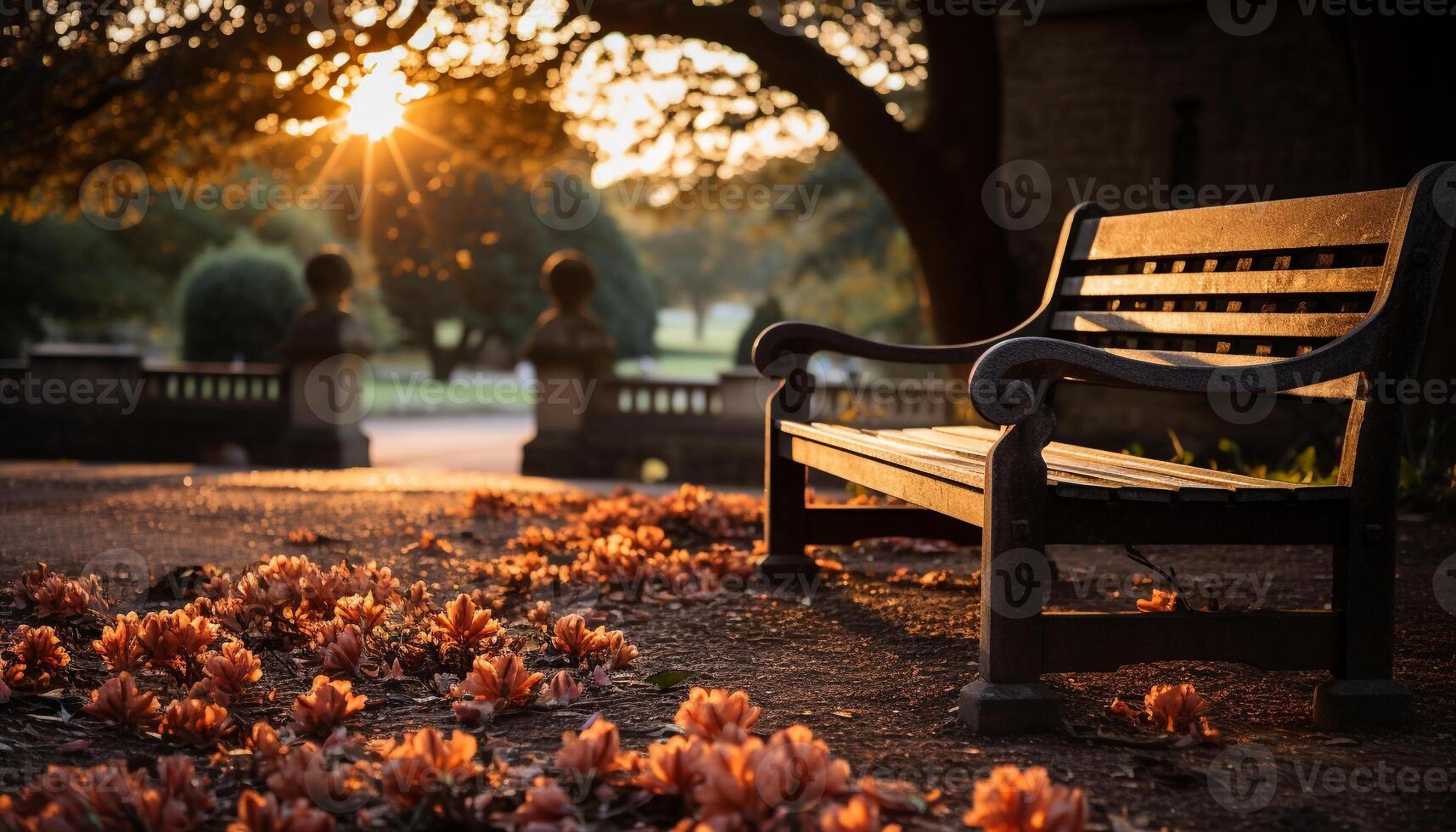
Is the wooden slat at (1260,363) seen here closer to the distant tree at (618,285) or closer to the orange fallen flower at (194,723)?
the orange fallen flower at (194,723)

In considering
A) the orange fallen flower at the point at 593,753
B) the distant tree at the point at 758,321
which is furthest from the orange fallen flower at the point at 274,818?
the distant tree at the point at 758,321

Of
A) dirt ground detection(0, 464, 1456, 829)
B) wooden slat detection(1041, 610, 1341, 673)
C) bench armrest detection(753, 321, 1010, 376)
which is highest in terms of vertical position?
bench armrest detection(753, 321, 1010, 376)

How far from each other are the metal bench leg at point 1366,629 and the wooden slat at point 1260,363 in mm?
295

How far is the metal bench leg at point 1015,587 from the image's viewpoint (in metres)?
2.60

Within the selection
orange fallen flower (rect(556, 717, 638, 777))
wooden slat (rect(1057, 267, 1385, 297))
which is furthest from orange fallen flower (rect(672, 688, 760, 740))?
wooden slat (rect(1057, 267, 1385, 297))

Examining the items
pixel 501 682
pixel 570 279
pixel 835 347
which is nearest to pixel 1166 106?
pixel 570 279

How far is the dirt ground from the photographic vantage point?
2.31 metres

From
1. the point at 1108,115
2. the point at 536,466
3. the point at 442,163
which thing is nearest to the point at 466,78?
the point at 442,163

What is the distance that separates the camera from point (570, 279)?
12922 mm

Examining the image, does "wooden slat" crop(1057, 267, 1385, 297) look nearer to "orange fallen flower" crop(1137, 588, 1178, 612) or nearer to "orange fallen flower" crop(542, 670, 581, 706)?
"orange fallen flower" crop(1137, 588, 1178, 612)

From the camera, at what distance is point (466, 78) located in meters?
10.5

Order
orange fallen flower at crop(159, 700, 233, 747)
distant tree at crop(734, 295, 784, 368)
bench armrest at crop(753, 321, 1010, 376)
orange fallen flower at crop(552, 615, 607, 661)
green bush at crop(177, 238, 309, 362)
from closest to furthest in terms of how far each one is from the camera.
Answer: orange fallen flower at crop(159, 700, 233, 747)
orange fallen flower at crop(552, 615, 607, 661)
bench armrest at crop(753, 321, 1010, 376)
green bush at crop(177, 238, 309, 362)
distant tree at crop(734, 295, 784, 368)

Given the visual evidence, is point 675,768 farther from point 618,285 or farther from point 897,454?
point 618,285

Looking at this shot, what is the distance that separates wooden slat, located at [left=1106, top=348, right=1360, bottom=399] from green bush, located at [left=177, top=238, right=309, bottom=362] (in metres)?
20.6
